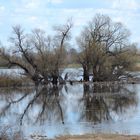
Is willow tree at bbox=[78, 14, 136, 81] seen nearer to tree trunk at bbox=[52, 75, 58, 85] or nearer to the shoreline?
tree trunk at bbox=[52, 75, 58, 85]

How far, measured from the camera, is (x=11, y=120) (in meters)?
29.7

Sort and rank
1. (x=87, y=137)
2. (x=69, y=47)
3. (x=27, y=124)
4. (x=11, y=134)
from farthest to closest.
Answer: (x=69, y=47)
(x=27, y=124)
(x=87, y=137)
(x=11, y=134)

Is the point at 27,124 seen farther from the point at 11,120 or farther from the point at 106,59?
the point at 106,59

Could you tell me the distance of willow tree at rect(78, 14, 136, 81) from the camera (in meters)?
73.4

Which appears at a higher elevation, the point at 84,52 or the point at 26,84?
the point at 84,52

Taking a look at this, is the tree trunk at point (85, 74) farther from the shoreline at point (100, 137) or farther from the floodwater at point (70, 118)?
the shoreline at point (100, 137)

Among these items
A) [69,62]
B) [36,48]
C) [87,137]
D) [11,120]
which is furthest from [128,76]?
[87,137]

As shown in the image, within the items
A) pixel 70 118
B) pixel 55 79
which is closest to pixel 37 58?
pixel 55 79

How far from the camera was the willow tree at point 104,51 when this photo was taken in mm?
73438

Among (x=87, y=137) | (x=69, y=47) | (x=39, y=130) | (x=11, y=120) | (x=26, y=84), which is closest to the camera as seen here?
(x=87, y=137)

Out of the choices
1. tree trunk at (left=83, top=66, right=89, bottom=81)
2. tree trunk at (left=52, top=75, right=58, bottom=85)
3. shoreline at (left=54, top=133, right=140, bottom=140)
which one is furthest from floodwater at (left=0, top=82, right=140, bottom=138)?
tree trunk at (left=83, top=66, right=89, bottom=81)

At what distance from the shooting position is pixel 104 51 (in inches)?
2933

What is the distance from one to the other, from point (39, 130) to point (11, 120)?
5.16 metres

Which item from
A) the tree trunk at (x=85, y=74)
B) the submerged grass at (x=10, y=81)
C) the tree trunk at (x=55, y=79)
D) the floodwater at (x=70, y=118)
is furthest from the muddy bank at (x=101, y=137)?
the tree trunk at (x=85, y=74)
